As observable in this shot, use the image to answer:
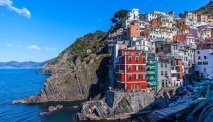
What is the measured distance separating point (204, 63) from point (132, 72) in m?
34.7

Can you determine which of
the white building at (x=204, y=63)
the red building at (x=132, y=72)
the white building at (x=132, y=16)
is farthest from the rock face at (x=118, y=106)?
the white building at (x=132, y=16)

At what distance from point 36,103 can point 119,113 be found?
130ft

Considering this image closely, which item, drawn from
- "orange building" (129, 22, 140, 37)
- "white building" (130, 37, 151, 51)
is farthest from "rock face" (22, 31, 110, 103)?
→ "orange building" (129, 22, 140, 37)

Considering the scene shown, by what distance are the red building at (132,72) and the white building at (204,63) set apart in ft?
96.7

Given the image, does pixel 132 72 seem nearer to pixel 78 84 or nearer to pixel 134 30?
pixel 78 84

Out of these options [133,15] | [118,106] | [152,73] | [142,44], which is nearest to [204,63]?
[142,44]

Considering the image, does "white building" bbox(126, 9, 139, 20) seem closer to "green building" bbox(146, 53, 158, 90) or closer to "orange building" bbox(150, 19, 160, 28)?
"orange building" bbox(150, 19, 160, 28)

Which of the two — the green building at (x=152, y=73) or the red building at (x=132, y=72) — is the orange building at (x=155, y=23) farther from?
the red building at (x=132, y=72)

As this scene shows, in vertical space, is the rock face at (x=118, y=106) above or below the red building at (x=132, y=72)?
below

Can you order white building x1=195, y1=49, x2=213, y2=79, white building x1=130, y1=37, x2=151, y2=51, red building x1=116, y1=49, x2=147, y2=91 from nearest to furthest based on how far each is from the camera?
red building x1=116, y1=49, x2=147, y2=91 < white building x1=195, y1=49, x2=213, y2=79 < white building x1=130, y1=37, x2=151, y2=51

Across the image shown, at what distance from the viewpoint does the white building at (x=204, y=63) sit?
102 m

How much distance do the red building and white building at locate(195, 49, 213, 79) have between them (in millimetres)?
29474

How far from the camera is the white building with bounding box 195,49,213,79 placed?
10169cm

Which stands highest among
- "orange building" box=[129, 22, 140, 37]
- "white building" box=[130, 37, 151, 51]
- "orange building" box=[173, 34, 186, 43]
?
"orange building" box=[129, 22, 140, 37]
